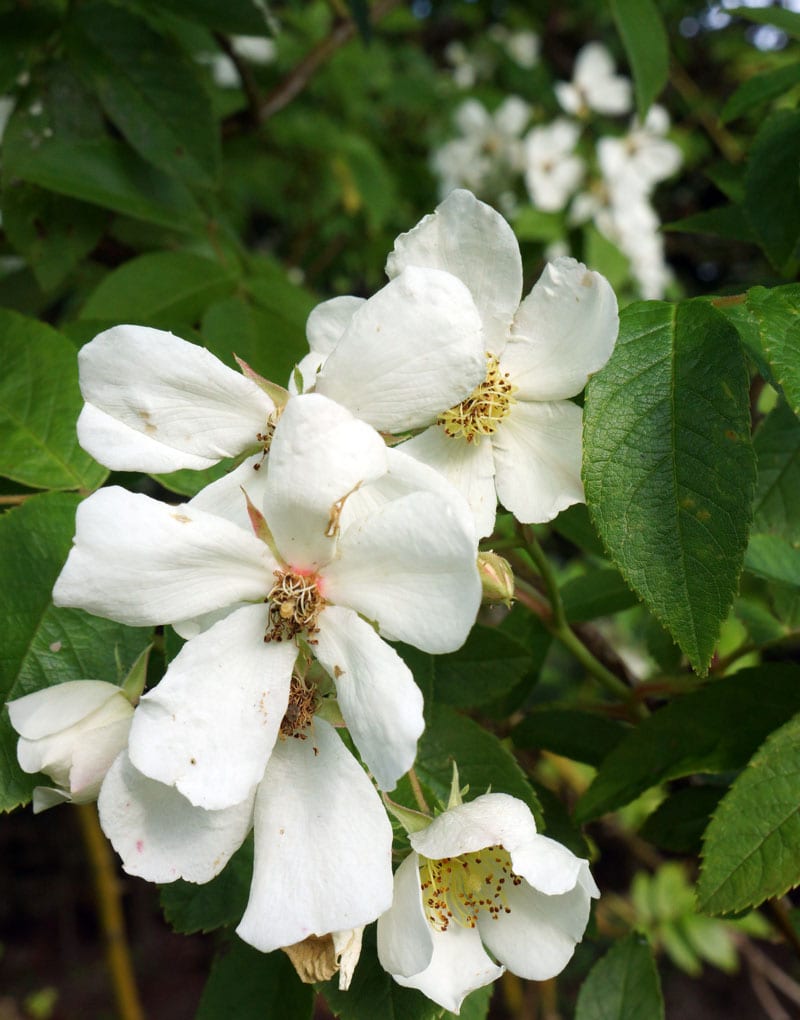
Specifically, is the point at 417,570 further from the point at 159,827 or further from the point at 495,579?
the point at 159,827

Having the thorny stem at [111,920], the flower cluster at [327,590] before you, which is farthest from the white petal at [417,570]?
the thorny stem at [111,920]

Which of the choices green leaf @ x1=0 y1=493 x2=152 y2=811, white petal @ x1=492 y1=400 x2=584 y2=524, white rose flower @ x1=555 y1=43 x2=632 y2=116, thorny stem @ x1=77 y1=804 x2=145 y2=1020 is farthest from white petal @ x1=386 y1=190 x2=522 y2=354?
white rose flower @ x1=555 y1=43 x2=632 y2=116

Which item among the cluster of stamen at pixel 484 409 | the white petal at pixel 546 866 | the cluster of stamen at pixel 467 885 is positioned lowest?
the cluster of stamen at pixel 467 885

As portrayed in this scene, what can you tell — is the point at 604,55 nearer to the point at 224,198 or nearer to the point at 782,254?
the point at 224,198

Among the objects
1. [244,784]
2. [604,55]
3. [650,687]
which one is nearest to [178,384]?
[244,784]

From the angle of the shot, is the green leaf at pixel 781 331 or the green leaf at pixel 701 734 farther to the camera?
the green leaf at pixel 701 734

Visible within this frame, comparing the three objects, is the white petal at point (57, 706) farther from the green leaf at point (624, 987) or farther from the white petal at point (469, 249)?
the green leaf at point (624, 987)

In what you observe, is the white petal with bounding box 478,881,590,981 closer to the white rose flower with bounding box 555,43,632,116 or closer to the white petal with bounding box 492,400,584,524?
the white petal with bounding box 492,400,584,524

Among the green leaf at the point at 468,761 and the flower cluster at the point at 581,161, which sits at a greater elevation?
the green leaf at the point at 468,761
